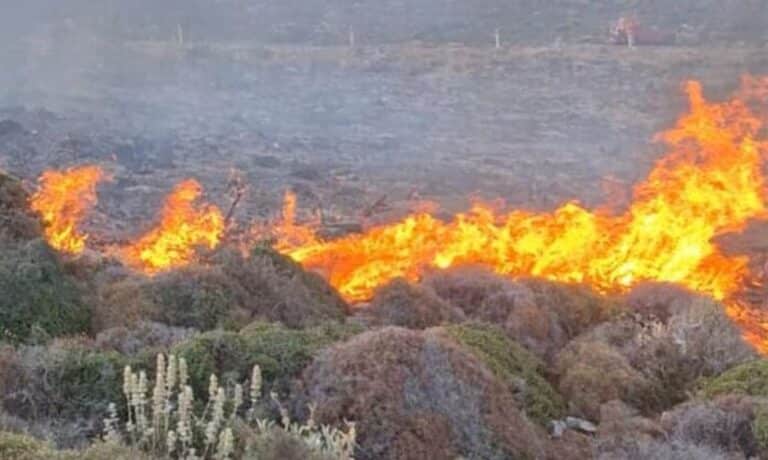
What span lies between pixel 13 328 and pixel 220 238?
19.4 feet

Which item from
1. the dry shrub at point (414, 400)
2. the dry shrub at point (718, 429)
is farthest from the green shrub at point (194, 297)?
the dry shrub at point (718, 429)

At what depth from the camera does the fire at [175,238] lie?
13117mm

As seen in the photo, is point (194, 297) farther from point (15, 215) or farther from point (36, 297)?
point (15, 215)

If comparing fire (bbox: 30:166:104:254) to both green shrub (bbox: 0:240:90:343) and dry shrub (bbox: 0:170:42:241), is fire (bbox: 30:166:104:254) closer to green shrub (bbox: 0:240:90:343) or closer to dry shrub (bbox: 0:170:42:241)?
dry shrub (bbox: 0:170:42:241)

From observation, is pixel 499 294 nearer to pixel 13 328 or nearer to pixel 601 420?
pixel 601 420

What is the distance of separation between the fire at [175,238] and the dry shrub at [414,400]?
526cm

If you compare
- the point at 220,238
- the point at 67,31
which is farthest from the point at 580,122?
the point at 67,31

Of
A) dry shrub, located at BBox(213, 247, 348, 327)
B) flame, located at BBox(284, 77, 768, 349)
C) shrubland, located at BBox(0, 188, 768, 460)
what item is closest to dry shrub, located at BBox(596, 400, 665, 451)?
shrubland, located at BBox(0, 188, 768, 460)

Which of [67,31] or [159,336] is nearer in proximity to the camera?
[159,336]

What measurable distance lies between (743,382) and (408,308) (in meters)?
3.36

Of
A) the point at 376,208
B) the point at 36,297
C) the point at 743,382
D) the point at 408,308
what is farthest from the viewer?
the point at 376,208

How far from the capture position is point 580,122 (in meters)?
26.7

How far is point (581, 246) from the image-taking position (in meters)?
14.1

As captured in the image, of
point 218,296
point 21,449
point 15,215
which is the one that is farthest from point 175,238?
point 21,449
